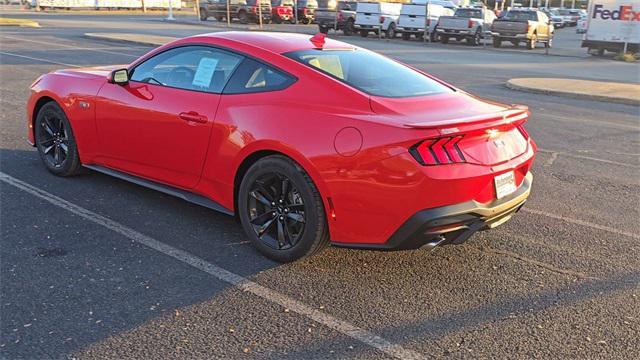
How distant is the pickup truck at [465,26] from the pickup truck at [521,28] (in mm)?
784

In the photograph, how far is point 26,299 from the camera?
11.2ft

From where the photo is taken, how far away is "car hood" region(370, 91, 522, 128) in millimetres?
3500

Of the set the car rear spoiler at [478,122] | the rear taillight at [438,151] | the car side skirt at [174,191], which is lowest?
the car side skirt at [174,191]

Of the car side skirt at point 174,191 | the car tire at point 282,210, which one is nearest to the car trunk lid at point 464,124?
the car tire at point 282,210

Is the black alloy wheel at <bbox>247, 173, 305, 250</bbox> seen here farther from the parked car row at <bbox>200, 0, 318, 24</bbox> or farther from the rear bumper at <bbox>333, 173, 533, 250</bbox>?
the parked car row at <bbox>200, 0, 318, 24</bbox>

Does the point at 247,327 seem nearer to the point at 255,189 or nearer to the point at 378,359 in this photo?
the point at 378,359

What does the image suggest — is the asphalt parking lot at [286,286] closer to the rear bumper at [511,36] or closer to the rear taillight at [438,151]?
the rear taillight at [438,151]

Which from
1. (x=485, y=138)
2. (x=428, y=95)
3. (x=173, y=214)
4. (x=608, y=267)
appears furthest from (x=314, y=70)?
(x=608, y=267)

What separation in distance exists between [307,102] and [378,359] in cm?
171

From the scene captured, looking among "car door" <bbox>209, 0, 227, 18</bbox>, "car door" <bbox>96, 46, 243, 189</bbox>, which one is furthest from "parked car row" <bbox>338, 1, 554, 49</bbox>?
"car door" <bbox>96, 46, 243, 189</bbox>

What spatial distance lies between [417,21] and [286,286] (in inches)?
1133

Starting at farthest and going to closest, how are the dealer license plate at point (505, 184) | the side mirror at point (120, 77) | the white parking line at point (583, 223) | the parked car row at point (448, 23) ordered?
1. the parked car row at point (448, 23)
2. the side mirror at point (120, 77)
3. the white parking line at point (583, 223)
4. the dealer license plate at point (505, 184)

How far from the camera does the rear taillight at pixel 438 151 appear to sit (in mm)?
3367

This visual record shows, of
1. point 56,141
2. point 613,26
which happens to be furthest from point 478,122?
point 613,26
